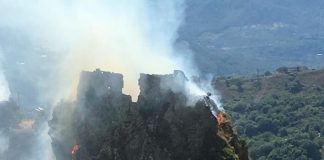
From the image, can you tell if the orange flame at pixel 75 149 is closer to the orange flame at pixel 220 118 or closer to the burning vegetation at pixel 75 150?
the burning vegetation at pixel 75 150

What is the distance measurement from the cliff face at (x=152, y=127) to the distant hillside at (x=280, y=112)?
55818 mm

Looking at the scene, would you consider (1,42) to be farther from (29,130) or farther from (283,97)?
(29,130)

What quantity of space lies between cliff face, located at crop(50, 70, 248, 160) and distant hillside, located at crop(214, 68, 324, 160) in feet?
183

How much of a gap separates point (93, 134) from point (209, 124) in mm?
5530

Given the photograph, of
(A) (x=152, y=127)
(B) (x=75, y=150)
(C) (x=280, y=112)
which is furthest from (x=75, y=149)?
(C) (x=280, y=112)

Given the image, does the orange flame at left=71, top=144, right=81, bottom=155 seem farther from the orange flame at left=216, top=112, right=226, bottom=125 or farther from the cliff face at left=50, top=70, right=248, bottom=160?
the orange flame at left=216, top=112, right=226, bottom=125

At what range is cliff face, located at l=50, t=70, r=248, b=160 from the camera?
103 ft

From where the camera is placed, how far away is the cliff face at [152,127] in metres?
31.5

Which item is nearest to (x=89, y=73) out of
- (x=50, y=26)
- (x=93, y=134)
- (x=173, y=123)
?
(x=93, y=134)

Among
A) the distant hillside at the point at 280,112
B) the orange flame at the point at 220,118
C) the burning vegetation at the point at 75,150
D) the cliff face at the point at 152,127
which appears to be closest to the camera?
the cliff face at the point at 152,127

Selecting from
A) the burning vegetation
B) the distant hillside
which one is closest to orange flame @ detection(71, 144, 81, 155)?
the burning vegetation

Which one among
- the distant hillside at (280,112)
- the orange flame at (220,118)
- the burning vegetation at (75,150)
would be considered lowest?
the burning vegetation at (75,150)

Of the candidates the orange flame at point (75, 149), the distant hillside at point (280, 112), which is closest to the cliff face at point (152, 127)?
the orange flame at point (75, 149)

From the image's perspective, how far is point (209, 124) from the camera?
104ft
